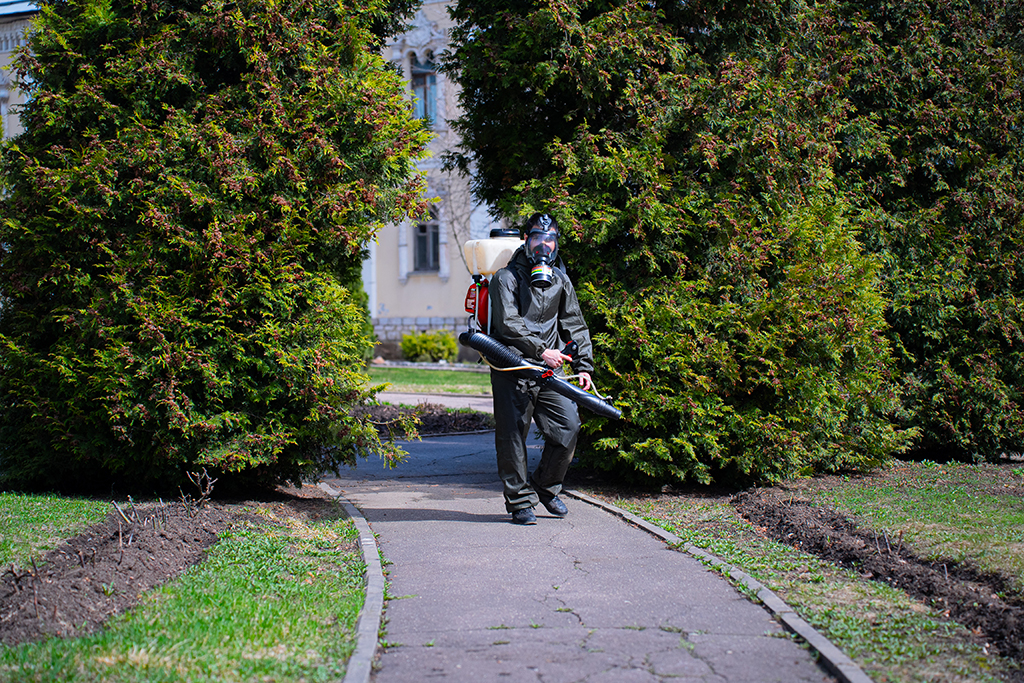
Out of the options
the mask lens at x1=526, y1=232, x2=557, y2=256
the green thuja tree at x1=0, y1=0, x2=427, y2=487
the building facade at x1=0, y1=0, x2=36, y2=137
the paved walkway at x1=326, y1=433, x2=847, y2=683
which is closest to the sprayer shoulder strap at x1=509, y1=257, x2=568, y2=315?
the mask lens at x1=526, y1=232, x2=557, y2=256

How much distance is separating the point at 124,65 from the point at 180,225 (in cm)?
130

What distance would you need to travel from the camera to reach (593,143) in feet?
23.4

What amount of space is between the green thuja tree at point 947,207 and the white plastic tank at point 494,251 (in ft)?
13.1

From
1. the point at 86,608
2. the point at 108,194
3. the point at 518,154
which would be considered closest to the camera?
the point at 86,608

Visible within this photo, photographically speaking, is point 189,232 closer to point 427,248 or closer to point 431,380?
point 431,380

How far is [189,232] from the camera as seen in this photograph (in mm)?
6207

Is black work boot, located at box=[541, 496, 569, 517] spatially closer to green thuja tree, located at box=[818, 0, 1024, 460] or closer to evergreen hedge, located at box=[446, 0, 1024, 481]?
evergreen hedge, located at box=[446, 0, 1024, 481]

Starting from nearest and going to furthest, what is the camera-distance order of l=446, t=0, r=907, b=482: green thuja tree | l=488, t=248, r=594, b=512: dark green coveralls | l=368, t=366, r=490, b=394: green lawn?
l=488, t=248, r=594, b=512: dark green coveralls → l=446, t=0, r=907, b=482: green thuja tree → l=368, t=366, r=490, b=394: green lawn

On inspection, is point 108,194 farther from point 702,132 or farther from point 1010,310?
point 1010,310

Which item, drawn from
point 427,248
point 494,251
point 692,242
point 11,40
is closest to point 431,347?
point 427,248

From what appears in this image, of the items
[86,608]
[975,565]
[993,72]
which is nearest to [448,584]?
[86,608]

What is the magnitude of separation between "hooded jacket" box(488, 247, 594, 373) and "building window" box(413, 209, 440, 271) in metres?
21.2

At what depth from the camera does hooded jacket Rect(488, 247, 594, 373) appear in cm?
624

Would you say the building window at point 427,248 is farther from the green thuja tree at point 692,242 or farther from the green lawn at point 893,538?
the green lawn at point 893,538
